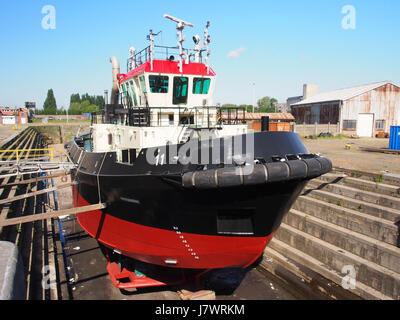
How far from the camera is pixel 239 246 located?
5.64 metres

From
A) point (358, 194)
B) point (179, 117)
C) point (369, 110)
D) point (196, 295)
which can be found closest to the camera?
point (196, 295)

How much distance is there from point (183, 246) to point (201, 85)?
4.53m

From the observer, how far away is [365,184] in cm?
900

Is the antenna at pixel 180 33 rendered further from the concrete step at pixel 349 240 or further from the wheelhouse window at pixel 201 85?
the concrete step at pixel 349 240

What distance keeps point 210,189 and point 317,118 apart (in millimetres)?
29954

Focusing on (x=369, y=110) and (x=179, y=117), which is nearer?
(x=179, y=117)

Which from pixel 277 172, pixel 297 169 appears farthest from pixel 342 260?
pixel 277 172

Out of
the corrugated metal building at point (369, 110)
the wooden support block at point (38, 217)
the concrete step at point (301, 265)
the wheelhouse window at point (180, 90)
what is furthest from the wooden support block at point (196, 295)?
the corrugated metal building at point (369, 110)

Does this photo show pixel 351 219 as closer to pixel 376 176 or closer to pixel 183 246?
pixel 376 176

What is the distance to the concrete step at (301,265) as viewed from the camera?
270 inches

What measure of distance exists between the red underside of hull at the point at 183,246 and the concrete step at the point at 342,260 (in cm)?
310

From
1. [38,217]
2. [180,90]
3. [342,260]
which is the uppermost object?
[180,90]

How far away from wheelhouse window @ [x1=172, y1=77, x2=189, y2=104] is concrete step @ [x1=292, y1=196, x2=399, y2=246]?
17.8 feet

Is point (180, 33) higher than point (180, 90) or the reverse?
higher
